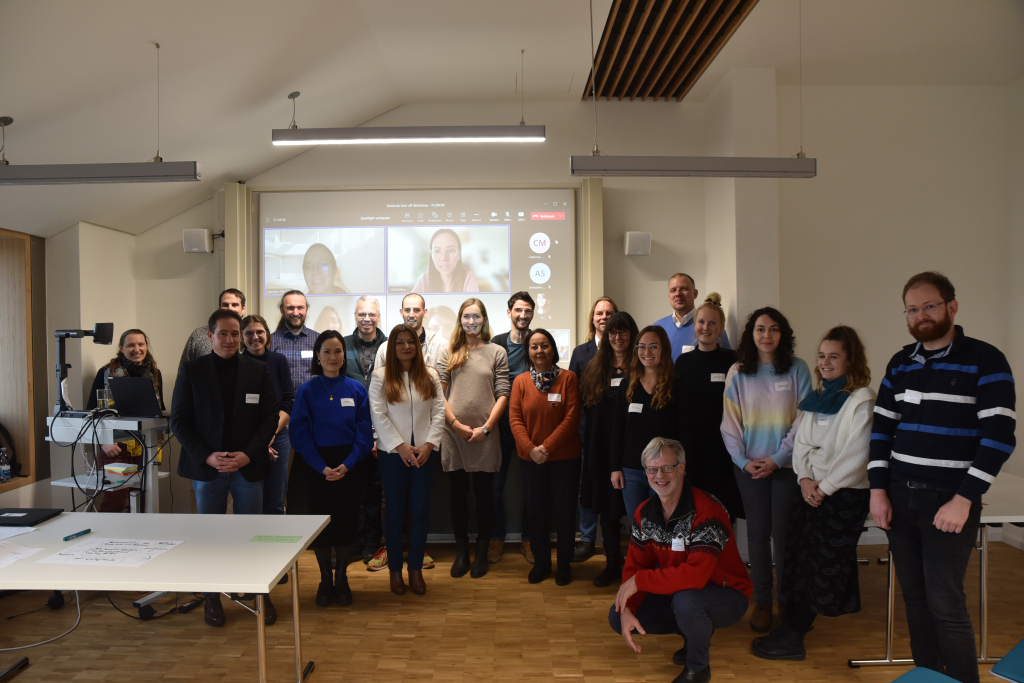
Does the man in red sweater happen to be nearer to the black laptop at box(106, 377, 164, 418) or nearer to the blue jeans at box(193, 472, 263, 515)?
the blue jeans at box(193, 472, 263, 515)

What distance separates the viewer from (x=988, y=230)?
489 cm

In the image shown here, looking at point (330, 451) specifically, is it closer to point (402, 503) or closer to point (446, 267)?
point (402, 503)

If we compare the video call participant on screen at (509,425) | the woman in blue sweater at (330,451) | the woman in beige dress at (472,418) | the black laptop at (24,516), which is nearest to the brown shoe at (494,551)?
the video call participant on screen at (509,425)

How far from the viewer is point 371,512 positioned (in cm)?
418

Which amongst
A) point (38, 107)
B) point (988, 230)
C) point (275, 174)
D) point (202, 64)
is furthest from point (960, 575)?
point (275, 174)

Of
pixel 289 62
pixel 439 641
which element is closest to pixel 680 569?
pixel 439 641

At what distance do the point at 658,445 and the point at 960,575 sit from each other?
1137 millimetres

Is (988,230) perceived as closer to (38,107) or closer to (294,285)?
(294,285)

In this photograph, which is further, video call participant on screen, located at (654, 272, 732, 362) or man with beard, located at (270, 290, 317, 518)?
man with beard, located at (270, 290, 317, 518)

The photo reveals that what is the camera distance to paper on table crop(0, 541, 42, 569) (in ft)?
7.06

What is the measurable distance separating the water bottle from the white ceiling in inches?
63.3

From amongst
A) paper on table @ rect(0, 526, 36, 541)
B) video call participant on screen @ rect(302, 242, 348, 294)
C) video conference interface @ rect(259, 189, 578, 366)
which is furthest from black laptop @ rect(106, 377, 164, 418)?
video call participant on screen @ rect(302, 242, 348, 294)

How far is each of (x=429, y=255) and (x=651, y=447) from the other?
3.34 metres

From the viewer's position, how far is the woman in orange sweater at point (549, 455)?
370cm
